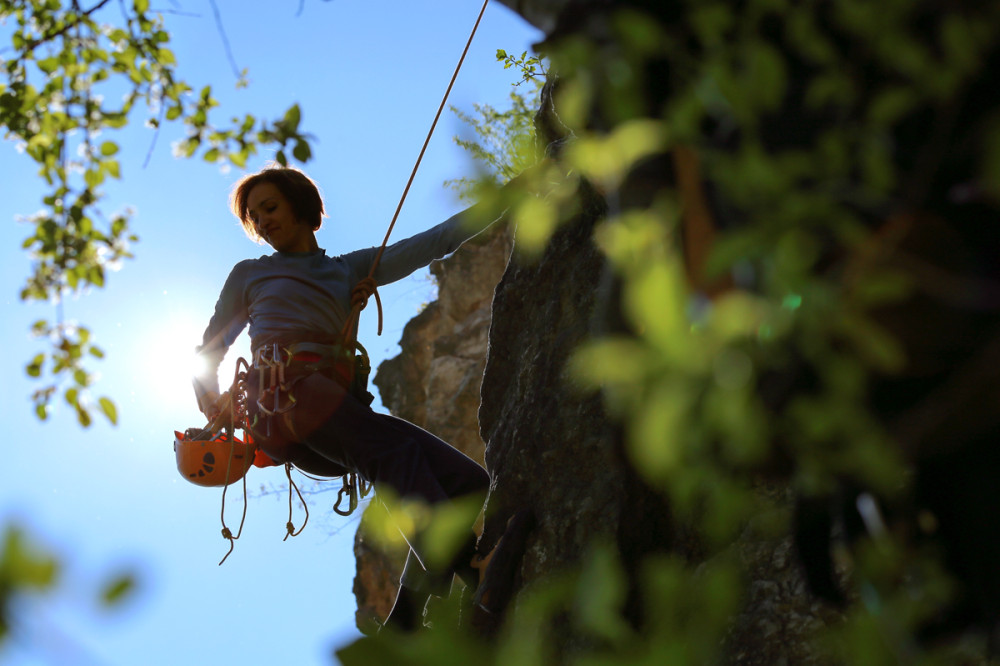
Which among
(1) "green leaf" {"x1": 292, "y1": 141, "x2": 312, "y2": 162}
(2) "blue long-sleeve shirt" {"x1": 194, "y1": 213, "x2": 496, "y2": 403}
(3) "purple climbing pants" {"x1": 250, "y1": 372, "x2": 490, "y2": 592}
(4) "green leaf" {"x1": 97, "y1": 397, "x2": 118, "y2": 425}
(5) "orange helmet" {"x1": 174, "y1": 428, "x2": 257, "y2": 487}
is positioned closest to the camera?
(4) "green leaf" {"x1": 97, "y1": 397, "x2": 118, "y2": 425}

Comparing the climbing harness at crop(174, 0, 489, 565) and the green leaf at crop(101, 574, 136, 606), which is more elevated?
the climbing harness at crop(174, 0, 489, 565)

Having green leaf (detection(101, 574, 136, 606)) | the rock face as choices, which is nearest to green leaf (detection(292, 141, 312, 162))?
green leaf (detection(101, 574, 136, 606))

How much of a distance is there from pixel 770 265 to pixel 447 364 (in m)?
8.39

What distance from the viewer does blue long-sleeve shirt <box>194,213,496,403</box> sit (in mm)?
3767

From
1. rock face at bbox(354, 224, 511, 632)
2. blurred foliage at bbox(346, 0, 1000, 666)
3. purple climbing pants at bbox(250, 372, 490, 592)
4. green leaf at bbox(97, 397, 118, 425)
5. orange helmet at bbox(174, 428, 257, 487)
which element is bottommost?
blurred foliage at bbox(346, 0, 1000, 666)

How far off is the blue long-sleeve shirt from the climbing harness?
0.26 feet

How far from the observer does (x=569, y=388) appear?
394cm

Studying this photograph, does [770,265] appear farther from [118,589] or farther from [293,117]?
[293,117]

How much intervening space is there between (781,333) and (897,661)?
40 centimetres

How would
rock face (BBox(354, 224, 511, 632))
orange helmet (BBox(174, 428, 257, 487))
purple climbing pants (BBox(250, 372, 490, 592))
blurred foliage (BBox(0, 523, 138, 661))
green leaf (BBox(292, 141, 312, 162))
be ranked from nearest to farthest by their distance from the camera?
blurred foliage (BBox(0, 523, 138, 661)) → green leaf (BBox(292, 141, 312, 162)) → purple climbing pants (BBox(250, 372, 490, 592)) → orange helmet (BBox(174, 428, 257, 487)) → rock face (BBox(354, 224, 511, 632))

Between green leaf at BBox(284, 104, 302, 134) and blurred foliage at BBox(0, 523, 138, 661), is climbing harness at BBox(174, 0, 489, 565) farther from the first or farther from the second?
blurred foliage at BBox(0, 523, 138, 661)

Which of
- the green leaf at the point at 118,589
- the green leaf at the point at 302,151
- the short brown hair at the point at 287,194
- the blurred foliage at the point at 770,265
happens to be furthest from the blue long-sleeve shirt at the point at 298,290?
the green leaf at the point at 118,589

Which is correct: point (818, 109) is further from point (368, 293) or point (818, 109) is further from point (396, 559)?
point (396, 559)

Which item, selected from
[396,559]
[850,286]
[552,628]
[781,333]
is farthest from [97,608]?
[396,559]
